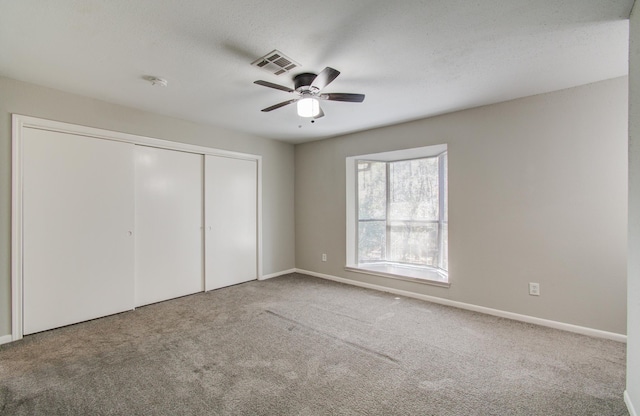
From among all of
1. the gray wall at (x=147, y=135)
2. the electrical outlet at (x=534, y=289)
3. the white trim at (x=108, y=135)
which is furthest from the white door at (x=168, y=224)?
the electrical outlet at (x=534, y=289)

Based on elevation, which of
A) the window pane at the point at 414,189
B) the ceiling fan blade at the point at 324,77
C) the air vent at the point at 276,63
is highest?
the air vent at the point at 276,63

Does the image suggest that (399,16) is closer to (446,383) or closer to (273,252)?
(446,383)

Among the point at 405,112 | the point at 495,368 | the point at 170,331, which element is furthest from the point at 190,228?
the point at 495,368

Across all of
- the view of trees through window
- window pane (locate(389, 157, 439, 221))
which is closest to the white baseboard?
the view of trees through window

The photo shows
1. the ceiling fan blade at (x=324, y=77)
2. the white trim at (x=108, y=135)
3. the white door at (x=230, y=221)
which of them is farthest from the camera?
the white door at (x=230, y=221)

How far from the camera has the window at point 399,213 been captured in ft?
14.3

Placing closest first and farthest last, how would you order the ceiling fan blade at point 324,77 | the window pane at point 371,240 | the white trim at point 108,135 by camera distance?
1. the ceiling fan blade at point 324,77
2. the white trim at point 108,135
3. the window pane at point 371,240

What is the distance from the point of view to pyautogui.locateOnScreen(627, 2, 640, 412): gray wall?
157 cm

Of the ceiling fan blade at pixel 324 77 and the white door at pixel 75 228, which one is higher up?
the ceiling fan blade at pixel 324 77

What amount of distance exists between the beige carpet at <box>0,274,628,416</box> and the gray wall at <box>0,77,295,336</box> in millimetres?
1125

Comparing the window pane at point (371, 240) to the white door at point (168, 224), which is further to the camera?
the window pane at point (371, 240)

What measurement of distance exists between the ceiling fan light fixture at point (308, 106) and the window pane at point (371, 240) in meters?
2.73

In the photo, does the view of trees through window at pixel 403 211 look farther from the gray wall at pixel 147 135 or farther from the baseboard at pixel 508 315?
the gray wall at pixel 147 135

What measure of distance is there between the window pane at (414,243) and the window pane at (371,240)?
0.16 meters
